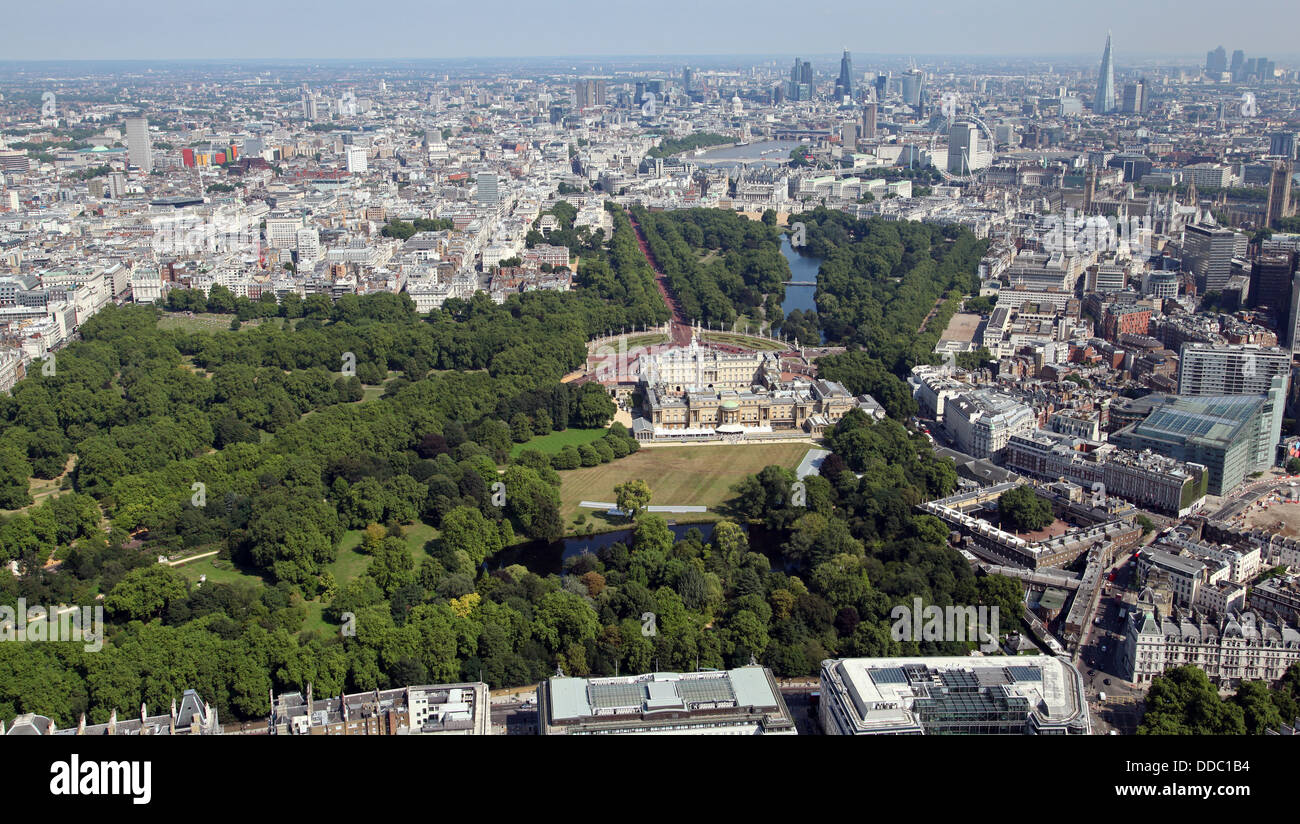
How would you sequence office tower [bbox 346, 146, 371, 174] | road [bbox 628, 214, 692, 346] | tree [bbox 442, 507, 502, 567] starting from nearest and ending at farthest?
1. tree [bbox 442, 507, 502, 567]
2. road [bbox 628, 214, 692, 346]
3. office tower [bbox 346, 146, 371, 174]

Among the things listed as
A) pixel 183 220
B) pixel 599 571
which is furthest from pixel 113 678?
pixel 183 220

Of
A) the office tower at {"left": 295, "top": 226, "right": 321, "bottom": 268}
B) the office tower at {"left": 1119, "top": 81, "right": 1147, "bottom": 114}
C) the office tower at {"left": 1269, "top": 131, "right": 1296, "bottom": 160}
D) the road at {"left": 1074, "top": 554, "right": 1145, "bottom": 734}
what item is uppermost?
the office tower at {"left": 1119, "top": 81, "right": 1147, "bottom": 114}

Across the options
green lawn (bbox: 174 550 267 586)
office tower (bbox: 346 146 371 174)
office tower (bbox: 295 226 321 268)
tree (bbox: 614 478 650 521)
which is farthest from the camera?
office tower (bbox: 346 146 371 174)

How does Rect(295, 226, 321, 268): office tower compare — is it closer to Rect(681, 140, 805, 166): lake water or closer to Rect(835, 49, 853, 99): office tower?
Rect(681, 140, 805, 166): lake water
